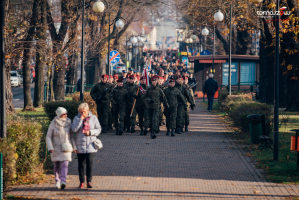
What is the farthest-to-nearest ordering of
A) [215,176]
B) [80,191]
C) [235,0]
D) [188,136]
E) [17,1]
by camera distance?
[17,1]
[235,0]
[188,136]
[215,176]
[80,191]

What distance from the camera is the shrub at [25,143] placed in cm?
825

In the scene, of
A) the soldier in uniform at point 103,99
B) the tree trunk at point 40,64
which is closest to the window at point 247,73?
the tree trunk at point 40,64

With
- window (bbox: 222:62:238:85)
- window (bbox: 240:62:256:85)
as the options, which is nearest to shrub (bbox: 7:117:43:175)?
window (bbox: 222:62:238:85)

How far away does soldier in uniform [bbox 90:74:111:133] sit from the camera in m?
14.8

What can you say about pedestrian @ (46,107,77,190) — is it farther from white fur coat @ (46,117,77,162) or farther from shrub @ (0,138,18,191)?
shrub @ (0,138,18,191)

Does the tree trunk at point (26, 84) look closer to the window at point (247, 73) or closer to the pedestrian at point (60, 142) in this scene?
the pedestrian at point (60, 142)

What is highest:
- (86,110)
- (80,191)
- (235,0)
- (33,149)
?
(235,0)

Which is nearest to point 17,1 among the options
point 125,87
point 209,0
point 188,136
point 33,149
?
point 209,0

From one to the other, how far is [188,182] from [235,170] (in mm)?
1512

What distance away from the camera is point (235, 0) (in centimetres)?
2383

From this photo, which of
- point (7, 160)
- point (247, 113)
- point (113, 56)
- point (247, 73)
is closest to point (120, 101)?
point (247, 113)

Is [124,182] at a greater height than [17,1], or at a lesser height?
lesser

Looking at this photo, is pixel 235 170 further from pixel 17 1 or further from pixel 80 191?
pixel 17 1

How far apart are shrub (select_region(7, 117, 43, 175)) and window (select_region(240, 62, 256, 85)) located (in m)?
25.8
